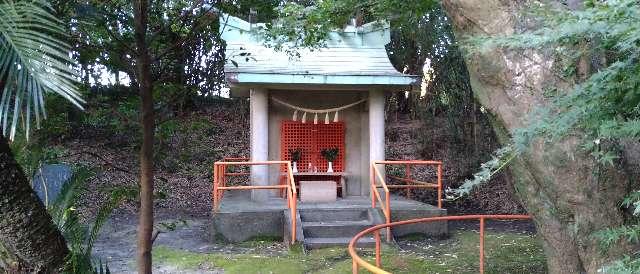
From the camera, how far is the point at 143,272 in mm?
3479

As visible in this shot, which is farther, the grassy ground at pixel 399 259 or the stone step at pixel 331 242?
the stone step at pixel 331 242

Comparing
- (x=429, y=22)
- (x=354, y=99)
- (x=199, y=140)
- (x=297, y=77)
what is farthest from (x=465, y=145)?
(x=199, y=140)

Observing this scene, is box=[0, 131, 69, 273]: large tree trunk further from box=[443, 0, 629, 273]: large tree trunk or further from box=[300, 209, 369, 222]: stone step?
box=[300, 209, 369, 222]: stone step

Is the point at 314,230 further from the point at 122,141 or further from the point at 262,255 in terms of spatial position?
the point at 122,141

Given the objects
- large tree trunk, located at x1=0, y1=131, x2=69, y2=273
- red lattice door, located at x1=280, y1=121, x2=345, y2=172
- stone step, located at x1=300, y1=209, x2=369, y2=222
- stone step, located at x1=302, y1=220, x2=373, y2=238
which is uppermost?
red lattice door, located at x1=280, y1=121, x2=345, y2=172

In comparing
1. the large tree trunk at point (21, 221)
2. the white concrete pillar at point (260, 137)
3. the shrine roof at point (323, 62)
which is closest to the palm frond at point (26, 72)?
the large tree trunk at point (21, 221)

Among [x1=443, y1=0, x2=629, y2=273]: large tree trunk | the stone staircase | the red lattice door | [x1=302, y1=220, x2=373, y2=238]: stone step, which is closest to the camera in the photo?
[x1=443, y1=0, x2=629, y2=273]: large tree trunk

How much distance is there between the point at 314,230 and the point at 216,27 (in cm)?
433

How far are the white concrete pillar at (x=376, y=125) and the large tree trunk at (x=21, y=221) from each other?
25.6 feet

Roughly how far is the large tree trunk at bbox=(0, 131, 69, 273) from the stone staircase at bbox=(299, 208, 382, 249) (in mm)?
5224

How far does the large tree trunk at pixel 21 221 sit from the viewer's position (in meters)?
2.68

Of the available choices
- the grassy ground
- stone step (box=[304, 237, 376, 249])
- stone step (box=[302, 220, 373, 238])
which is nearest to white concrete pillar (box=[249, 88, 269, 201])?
the grassy ground

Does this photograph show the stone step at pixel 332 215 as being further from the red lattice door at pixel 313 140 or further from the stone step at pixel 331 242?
the red lattice door at pixel 313 140

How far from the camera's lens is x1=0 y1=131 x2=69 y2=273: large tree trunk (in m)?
2.68
